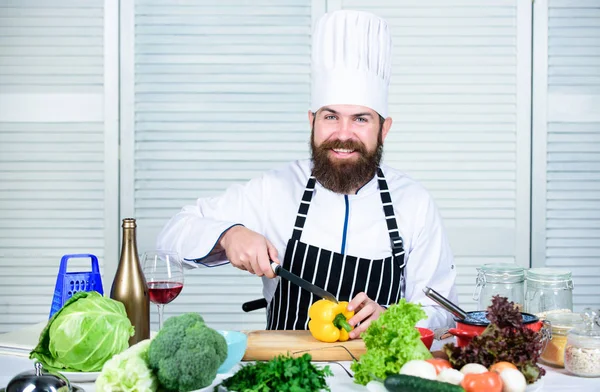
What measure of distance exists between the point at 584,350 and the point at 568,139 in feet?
7.16

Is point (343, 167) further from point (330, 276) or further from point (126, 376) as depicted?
point (126, 376)

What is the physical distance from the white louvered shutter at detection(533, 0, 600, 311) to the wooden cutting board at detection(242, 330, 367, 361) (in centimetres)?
202

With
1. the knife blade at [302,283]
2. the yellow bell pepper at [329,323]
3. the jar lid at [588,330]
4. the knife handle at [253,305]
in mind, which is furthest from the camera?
the knife handle at [253,305]

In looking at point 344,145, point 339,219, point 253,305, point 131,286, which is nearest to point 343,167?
point 344,145

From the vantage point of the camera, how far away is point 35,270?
3545mm

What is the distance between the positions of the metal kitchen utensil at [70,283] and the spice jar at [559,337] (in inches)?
41.8

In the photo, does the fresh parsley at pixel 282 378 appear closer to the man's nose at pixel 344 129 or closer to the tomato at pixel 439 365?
the tomato at pixel 439 365

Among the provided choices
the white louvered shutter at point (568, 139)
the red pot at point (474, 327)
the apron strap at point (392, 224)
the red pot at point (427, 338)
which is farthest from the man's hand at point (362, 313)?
the white louvered shutter at point (568, 139)

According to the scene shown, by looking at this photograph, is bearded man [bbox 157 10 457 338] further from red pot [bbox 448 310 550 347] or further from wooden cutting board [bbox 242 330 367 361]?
red pot [bbox 448 310 550 347]

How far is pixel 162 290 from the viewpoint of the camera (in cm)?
179

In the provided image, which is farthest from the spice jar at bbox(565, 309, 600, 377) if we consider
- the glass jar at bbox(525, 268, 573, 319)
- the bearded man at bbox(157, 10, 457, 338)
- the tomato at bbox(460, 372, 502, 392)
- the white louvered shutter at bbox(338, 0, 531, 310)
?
the white louvered shutter at bbox(338, 0, 531, 310)

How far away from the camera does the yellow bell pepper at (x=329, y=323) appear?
1873 mm

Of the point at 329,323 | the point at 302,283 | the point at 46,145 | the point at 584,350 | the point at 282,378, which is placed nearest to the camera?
the point at 282,378

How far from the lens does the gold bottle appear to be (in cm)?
174
